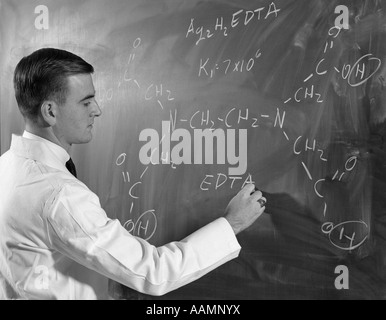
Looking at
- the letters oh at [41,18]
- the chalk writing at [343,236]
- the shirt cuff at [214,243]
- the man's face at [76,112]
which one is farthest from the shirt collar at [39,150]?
the chalk writing at [343,236]

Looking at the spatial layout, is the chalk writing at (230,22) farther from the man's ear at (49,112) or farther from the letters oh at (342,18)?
the man's ear at (49,112)

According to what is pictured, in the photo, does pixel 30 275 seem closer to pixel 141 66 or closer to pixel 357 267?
pixel 141 66

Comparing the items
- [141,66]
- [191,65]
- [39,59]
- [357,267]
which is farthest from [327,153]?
[39,59]

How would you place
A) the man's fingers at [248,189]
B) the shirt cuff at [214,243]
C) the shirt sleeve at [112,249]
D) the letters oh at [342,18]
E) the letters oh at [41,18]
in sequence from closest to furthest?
the shirt sleeve at [112,249] < the shirt cuff at [214,243] < the man's fingers at [248,189] < the letters oh at [342,18] < the letters oh at [41,18]

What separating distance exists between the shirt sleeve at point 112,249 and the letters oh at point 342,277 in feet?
2.30

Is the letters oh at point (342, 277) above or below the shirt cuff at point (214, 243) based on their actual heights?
below

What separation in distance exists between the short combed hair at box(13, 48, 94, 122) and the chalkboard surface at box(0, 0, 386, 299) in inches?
17.7

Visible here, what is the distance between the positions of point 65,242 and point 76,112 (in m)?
0.49

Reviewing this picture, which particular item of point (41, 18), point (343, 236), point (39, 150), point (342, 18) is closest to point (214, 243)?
A: point (39, 150)

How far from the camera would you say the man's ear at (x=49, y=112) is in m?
1.73

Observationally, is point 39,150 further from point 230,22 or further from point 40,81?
point 230,22

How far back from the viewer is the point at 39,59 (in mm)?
1752
